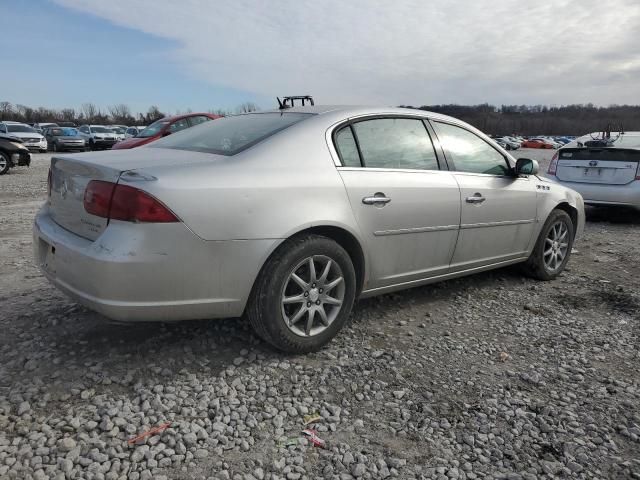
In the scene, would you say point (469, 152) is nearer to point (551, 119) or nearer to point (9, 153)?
point (9, 153)

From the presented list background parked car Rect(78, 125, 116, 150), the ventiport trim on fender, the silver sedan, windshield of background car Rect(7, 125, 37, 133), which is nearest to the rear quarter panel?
the silver sedan

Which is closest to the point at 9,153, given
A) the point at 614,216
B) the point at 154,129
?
the point at 154,129

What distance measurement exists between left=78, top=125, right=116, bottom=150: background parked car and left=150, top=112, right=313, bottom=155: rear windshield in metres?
25.7

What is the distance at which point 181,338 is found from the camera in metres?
3.20

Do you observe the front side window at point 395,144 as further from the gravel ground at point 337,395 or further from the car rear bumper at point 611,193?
the car rear bumper at point 611,193

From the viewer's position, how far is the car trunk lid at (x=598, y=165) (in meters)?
7.47

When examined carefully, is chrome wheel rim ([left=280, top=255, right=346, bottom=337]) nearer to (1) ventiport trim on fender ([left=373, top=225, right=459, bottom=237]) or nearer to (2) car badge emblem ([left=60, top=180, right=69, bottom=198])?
(1) ventiport trim on fender ([left=373, top=225, right=459, bottom=237])

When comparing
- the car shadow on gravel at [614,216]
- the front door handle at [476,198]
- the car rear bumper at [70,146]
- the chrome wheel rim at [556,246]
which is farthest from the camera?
the car rear bumper at [70,146]

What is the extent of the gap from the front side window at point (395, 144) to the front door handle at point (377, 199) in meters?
0.22

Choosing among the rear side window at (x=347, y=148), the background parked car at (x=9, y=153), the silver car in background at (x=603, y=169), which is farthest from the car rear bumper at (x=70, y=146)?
the rear side window at (x=347, y=148)

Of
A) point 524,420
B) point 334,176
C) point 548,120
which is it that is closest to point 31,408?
point 334,176

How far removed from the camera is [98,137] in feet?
93.5

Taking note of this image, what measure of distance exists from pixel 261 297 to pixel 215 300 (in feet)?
0.85

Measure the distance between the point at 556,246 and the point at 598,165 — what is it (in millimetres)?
3639
